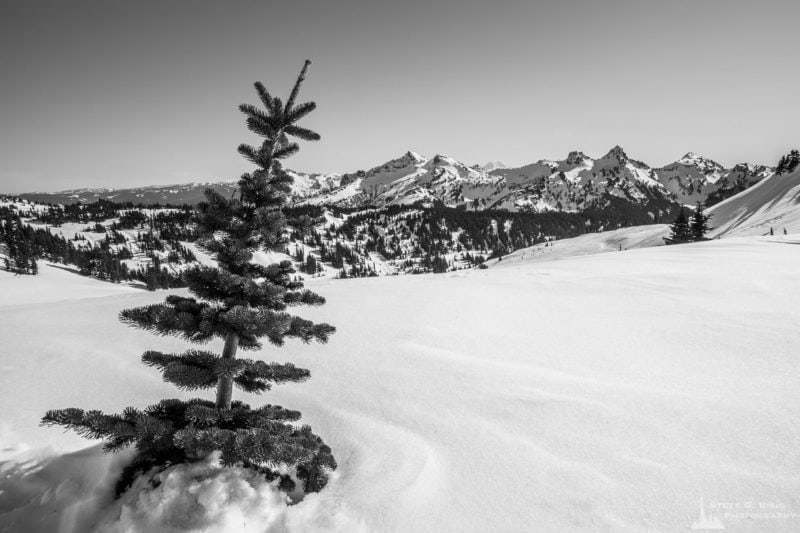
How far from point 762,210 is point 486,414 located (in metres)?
86.2

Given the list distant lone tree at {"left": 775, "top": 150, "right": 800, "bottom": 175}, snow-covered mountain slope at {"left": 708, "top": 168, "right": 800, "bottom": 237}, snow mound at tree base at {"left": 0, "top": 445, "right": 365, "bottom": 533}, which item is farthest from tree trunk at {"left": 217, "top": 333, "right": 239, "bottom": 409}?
distant lone tree at {"left": 775, "top": 150, "right": 800, "bottom": 175}

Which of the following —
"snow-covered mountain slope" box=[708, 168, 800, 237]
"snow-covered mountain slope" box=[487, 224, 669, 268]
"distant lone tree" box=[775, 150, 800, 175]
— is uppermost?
"distant lone tree" box=[775, 150, 800, 175]

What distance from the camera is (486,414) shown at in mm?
4316

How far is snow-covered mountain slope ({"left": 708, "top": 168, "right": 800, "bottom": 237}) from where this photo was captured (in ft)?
152

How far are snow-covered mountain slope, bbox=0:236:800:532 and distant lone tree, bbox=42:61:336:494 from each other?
1.15 ft

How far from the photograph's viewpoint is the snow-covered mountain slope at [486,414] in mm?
2957

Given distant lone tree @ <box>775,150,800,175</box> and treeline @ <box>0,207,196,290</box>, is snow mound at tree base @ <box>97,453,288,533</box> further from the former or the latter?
treeline @ <box>0,207,196,290</box>

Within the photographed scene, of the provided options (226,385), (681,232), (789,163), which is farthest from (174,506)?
(789,163)

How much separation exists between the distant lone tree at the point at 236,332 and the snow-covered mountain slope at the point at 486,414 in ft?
1.15

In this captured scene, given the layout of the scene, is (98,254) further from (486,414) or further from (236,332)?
(486,414)

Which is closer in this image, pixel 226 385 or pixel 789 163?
pixel 226 385

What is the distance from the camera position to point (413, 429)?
13.6ft

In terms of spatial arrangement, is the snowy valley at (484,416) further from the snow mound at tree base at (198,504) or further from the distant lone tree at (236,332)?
the distant lone tree at (236,332)

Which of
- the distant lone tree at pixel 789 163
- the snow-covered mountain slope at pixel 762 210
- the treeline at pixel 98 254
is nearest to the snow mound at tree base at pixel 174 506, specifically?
the snow-covered mountain slope at pixel 762 210
